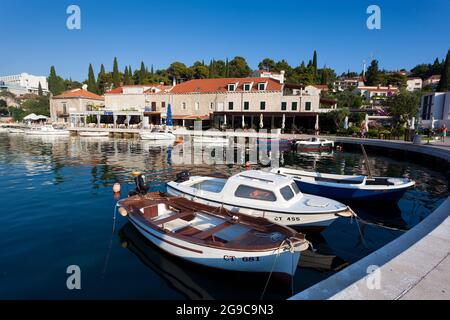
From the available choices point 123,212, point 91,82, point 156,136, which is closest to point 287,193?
point 123,212

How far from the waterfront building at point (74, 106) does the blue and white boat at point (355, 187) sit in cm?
5901

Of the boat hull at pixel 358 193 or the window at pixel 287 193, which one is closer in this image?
the window at pixel 287 193

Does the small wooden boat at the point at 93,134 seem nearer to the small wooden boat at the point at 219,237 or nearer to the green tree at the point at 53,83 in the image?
the small wooden boat at the point at 219,237

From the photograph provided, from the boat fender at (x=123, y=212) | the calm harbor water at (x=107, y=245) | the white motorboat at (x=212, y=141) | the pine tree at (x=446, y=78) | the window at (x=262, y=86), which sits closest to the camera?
the calm harbor water at (x=107, y=245)

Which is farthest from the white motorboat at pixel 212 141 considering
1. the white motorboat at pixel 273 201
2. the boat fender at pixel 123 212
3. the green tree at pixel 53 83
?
the green tree at pixel 53 83

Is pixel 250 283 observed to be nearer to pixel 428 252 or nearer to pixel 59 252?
pixel 428 252

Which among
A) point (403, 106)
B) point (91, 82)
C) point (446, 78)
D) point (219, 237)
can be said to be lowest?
point (219, 237)

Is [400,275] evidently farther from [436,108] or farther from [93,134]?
[436,108]

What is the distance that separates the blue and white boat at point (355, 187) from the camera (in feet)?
45.7

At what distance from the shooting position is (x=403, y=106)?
125ft

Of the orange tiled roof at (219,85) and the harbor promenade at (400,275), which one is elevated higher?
the orange tiled roof at (219,85)

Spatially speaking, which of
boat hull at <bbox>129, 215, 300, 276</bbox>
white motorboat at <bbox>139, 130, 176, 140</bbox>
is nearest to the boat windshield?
boat hull at <bbox>129, 215, 300, 276</bbox>

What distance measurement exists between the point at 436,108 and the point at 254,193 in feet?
176

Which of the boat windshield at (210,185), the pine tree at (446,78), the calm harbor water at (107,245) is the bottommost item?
the calm harbor water at (107,245)
